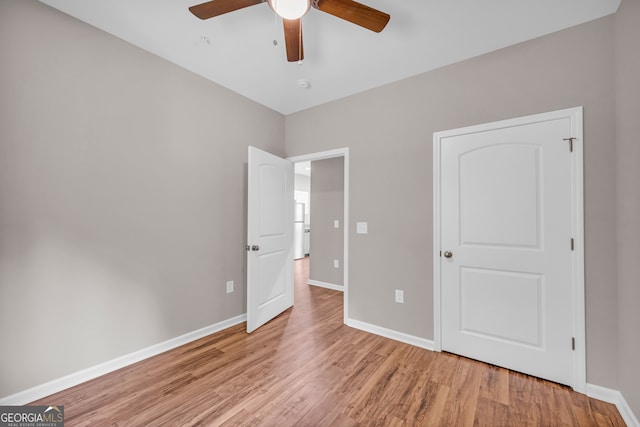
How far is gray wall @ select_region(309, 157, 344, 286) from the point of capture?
463 cm

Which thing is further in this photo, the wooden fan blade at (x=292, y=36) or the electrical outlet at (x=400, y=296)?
the electrical outlet at (x=400, y=296)

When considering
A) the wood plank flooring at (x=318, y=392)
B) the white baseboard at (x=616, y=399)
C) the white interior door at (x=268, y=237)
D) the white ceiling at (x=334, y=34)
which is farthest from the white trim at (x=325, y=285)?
the white ceiling at (x=334, y=34)

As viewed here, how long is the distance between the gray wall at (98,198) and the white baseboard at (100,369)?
4 centimetres

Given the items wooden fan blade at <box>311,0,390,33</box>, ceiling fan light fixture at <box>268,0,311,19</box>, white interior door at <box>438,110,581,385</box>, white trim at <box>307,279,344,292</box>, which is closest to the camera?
ceiling fan light fixture at <box>268,0,311,19</box>

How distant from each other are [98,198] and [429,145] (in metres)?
2.84

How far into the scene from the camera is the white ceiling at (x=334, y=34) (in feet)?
5.97

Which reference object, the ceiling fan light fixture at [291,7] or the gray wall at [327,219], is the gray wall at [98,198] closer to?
the ceiling fan light fixture at [291,7]

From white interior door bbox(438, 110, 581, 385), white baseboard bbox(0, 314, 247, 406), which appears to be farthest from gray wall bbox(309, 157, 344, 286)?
white interior door bbox(438, 110, 581, 385)

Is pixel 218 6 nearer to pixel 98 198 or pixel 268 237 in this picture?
pixel 98 198

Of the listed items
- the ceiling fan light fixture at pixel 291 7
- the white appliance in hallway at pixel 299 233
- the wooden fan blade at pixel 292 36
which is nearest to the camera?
the ceiling fan light fixture at pixel 291 7

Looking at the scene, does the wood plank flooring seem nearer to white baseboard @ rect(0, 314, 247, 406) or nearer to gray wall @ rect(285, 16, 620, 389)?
white baseboard @ rect(0, 314, 247, 406)

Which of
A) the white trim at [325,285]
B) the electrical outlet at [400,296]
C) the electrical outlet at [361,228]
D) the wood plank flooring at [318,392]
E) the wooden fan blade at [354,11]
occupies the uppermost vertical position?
the wooden fan blade at [354,11]

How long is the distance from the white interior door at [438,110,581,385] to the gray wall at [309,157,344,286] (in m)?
2.32

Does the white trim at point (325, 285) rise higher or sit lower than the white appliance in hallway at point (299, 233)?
lower
